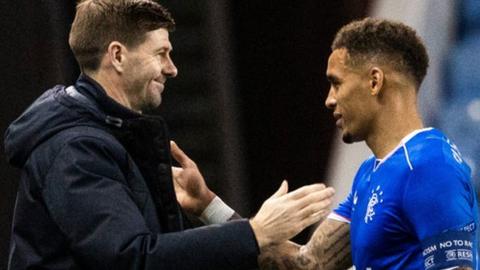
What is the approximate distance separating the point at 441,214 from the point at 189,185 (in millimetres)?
1067

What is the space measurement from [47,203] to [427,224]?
1089mm

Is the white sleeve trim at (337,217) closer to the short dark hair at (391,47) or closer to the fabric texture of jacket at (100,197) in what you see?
the short dark hair at (391,47)

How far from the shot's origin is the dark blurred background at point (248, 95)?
7094mm

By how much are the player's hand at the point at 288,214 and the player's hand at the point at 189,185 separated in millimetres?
735

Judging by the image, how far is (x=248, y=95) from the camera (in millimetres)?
7324

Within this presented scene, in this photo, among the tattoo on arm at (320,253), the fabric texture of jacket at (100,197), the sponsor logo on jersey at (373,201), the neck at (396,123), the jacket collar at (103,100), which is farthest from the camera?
the tattoo on arm at (320,253)

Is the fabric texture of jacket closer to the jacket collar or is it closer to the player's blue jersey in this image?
the jacket collar

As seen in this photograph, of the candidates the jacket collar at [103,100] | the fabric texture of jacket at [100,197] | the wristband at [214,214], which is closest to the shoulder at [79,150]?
the fabric texture of jacket at [100,197]

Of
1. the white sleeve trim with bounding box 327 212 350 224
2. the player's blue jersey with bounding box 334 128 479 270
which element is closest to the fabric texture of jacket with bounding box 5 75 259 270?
the player's blue jersey with bounding box 334 128 479 270

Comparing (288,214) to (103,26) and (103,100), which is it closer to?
(103,100)

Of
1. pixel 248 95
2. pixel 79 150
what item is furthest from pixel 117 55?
pixel 248 95

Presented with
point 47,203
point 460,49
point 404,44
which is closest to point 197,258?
point 47,203

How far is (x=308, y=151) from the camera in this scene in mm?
7176

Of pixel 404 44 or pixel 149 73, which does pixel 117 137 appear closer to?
pixel 149 73
